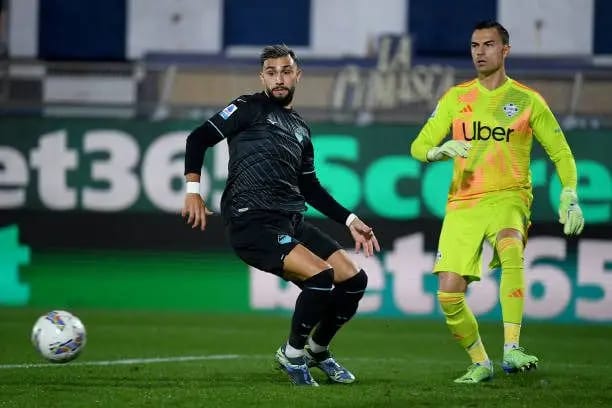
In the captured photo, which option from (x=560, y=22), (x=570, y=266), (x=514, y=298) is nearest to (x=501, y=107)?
(x=514, y=298)

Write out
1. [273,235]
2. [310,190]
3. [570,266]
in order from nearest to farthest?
[273,235]
[310,190]
[570,266]

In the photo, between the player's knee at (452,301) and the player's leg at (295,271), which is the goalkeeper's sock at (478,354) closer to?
the player's knee at (452,301)

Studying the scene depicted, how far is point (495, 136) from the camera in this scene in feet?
28.0

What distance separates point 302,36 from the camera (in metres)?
15.3

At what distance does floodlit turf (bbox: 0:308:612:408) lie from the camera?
7434 millimetres

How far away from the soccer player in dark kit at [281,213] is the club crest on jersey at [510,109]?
116cm

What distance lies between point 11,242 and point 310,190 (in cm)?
617

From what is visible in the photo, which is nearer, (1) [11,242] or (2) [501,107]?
(2) [501,107]

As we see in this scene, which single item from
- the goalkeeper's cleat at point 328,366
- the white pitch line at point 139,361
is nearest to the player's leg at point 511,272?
the goalkeeper's cleat at point 328,366

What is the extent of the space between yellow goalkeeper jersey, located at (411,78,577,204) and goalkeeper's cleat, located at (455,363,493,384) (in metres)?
1.06

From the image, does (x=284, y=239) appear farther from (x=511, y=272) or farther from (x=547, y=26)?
(x=547, y=26)

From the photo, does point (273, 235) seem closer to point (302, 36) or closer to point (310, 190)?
point (310, 190)

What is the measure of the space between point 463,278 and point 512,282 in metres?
0.30

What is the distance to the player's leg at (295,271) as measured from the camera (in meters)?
7.92
